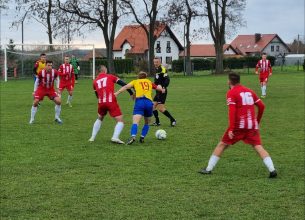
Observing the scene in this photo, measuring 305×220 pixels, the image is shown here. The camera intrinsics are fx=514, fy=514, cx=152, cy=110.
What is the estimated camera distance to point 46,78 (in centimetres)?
1445

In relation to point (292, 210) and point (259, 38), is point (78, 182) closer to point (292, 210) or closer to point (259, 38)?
point (292, 210)

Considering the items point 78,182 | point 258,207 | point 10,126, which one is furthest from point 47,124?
point 258,207

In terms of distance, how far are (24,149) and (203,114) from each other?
27.1 feet

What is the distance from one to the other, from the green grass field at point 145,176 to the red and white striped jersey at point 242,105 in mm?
825

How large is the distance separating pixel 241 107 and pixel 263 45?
117053mm

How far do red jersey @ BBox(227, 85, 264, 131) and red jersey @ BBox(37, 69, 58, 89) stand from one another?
7621 mm

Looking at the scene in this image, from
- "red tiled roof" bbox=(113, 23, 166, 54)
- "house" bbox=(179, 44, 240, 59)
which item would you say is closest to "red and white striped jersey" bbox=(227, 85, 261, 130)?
"red tiled roof" bbox=(113, 23, 166, 54)

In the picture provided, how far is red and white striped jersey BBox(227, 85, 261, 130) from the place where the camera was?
7.86 metres

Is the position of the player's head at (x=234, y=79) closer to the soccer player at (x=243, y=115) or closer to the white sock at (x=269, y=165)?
the soccer player at (x=243, y=115)

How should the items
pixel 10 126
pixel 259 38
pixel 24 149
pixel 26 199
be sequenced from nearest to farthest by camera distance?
pixel 26 199 < pixel 24 149 < pixel 10 126 < pixel 259 38

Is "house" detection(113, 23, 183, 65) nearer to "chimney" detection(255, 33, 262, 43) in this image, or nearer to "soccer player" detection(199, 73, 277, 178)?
"chimney" detection(255, 33, 262, 43)

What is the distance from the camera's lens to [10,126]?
556 inches

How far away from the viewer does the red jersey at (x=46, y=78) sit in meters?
14.4

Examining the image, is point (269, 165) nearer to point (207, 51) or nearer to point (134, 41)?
point (134, 41)
